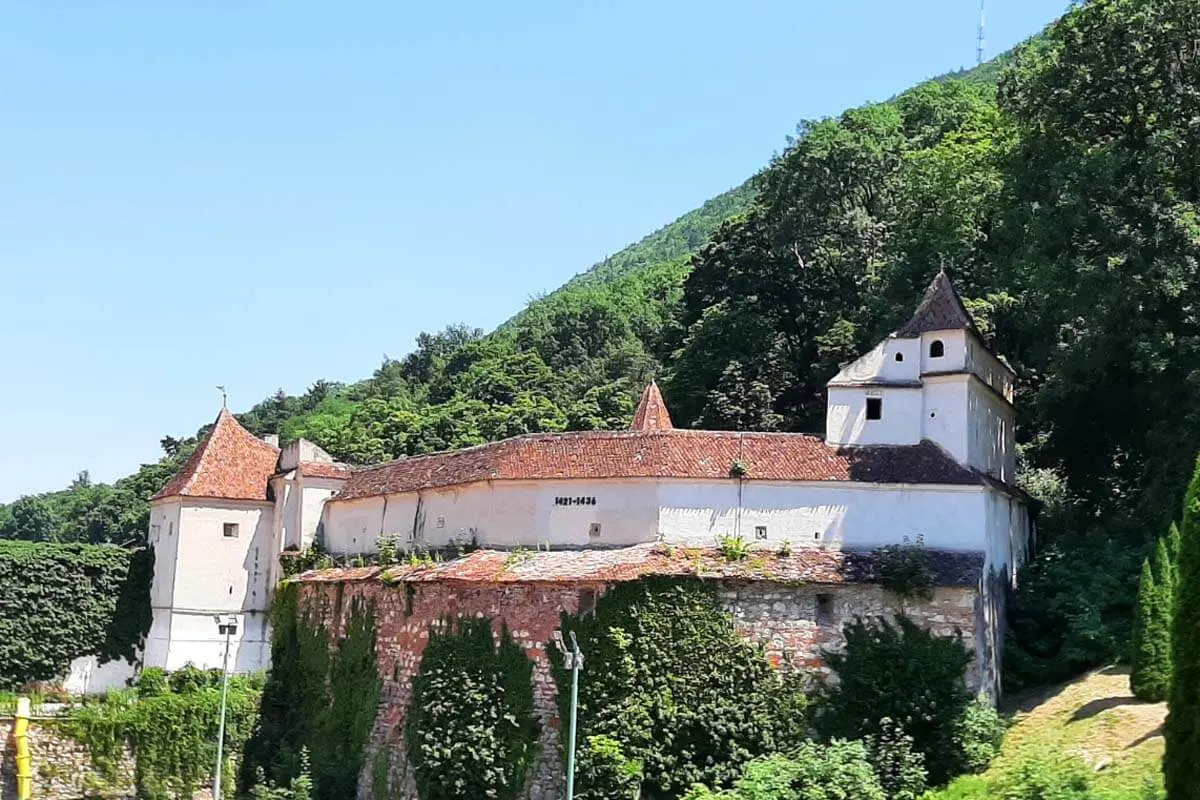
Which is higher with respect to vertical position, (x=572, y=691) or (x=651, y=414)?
(x=651, y=414)

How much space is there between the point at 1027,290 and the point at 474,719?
18.6 metres

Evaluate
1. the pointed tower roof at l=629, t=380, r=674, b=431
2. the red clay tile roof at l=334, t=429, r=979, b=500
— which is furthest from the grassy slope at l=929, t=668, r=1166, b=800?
the pointed tower roof at l=629, t=380, r=674, b=431

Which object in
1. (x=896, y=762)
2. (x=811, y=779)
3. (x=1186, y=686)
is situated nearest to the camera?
(x=1186, y=686)

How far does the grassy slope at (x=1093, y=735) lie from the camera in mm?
21656

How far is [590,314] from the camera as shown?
280 ft

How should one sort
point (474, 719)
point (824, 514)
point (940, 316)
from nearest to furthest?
point (474, 719) → point (824, 514) → point (940, 316)

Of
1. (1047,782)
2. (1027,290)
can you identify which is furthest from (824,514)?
(1027,290)

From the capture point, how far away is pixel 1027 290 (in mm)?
35188

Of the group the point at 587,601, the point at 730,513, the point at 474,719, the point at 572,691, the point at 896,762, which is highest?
the point at 730,513

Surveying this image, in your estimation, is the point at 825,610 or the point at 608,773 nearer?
the point at 608,773

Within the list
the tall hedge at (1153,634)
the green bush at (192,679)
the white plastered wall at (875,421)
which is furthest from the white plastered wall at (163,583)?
the tall hedge at (1153,634)

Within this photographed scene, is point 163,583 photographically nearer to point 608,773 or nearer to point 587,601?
point 587,601

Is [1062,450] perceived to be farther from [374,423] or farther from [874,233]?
[374,423]

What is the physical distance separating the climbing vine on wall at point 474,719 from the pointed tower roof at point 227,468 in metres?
13.1
